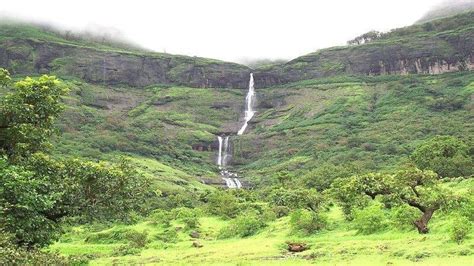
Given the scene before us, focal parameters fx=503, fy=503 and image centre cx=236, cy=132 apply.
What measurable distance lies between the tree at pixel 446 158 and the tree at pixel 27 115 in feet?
218

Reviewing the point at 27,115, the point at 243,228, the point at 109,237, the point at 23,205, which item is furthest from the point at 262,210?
the point at 23,205

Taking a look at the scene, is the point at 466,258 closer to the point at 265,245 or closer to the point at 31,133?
the point at 265,245

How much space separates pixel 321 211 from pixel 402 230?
1762 centimetres

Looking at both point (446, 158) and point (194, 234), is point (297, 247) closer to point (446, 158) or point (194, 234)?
point (194, 234)

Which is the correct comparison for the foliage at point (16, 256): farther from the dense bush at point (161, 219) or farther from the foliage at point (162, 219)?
the dense bush at point (161, 219)

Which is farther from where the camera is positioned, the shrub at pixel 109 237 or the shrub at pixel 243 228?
→ the shrub at pixel 109 237

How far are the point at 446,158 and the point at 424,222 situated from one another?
168 feet

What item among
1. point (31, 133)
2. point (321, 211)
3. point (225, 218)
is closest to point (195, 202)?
point (225, 218)

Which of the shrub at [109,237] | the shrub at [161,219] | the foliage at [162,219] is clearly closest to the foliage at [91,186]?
the shrub at [109,237]

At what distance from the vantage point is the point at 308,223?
44000 millimetres

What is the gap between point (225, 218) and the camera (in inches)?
2608

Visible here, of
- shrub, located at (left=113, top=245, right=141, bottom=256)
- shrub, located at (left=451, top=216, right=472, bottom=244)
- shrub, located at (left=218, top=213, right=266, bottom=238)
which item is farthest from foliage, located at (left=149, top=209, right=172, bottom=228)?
shrub, located at (left=451, top=216, right=472, bottom=244)

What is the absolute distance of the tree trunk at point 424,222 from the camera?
3450cm

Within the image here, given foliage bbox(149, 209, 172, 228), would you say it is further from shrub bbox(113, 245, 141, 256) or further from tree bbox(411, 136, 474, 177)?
tree bbox(411, 136, 474, 177)
